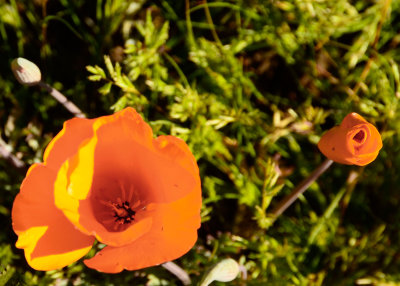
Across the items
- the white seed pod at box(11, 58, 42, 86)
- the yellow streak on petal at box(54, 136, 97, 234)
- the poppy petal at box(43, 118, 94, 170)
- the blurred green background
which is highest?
the white seed pod at box(11, 58, 42, 86)

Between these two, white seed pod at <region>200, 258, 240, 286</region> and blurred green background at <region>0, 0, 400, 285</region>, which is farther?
blurred green background at <region>0, 0, 400, 285</region>

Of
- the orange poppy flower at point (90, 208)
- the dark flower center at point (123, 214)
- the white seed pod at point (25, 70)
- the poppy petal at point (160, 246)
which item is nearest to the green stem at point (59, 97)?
the white seed pod at point (25, 70)

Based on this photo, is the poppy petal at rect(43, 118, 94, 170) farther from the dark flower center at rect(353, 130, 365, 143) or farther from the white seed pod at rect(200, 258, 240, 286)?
the dark flower center at rect(353, 130, 365, 143)

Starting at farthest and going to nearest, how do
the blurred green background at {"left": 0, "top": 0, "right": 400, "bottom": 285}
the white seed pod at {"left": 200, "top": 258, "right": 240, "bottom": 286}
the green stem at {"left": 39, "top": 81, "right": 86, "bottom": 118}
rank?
the blurred green background at {"left": 0, "top": 0, "right": 400, "bottom": 285}
the green stem at {"left": 39, "top": 81, "right": 86, "bottom": 118}
the white seed pod at {"left": 200, "top": 258, "right": 240, "bottom": 286}

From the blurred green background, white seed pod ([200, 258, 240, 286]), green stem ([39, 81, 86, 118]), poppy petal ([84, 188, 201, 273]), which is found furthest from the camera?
the blurred green background

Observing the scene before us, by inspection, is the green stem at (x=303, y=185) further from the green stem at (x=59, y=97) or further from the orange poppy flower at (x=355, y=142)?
the green stem at (x=59, y=97)

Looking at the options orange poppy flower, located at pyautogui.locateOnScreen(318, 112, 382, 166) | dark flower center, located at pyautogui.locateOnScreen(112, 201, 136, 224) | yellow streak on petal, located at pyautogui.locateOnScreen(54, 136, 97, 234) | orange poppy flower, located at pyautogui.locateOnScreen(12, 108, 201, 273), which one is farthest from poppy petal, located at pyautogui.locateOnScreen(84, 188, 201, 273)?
orange poppy flower, located at pyautogui.locateOnScreen(318, 112, 382, 166)

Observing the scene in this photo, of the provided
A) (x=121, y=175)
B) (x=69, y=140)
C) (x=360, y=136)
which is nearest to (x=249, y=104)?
(x=121, y=175)
